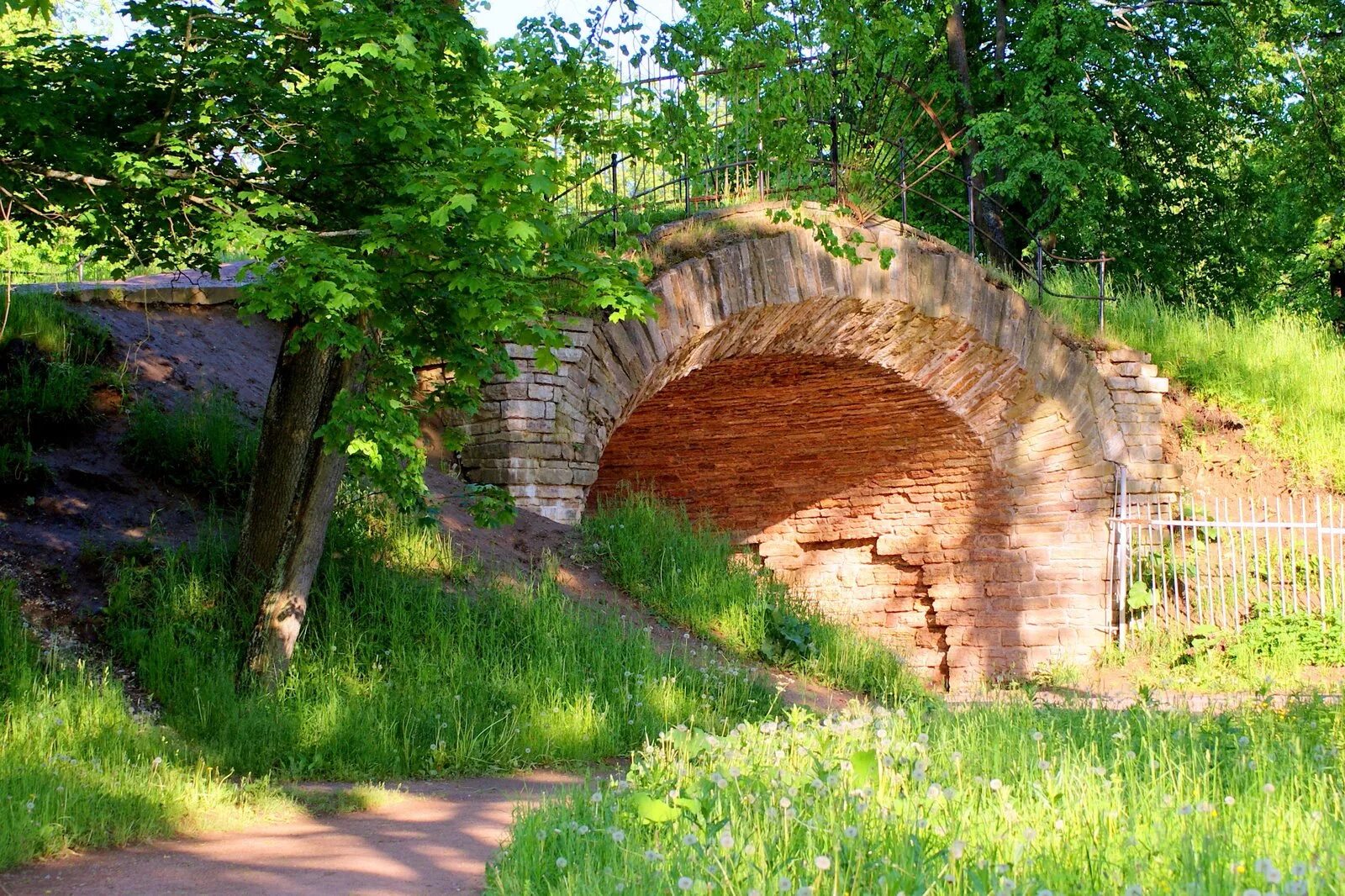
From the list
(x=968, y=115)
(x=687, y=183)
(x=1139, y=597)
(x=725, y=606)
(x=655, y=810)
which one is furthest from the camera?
(x=968, y=115)

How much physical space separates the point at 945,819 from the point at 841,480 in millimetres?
10475

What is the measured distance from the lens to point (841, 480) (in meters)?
14.2

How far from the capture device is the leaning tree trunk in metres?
6.72

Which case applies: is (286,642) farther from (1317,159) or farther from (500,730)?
(1317,159)

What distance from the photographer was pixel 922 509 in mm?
13828

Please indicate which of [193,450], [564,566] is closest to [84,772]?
[193,450]

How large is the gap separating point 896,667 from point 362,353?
4.90 m

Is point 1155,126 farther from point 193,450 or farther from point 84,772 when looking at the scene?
point 84,772

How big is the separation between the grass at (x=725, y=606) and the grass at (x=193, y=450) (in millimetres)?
2637

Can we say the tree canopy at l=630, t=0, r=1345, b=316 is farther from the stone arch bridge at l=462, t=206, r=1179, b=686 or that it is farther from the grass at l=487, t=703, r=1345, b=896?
the grass at l=487, t=703, r=1345, b=896

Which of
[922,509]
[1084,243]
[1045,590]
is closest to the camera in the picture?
[1045,590]

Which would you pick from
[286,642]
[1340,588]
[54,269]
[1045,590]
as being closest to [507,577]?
[286,642]

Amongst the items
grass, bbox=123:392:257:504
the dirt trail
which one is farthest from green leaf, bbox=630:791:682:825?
grass, bbox=123:392:257:504

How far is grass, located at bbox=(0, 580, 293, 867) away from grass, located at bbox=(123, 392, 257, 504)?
187cm
